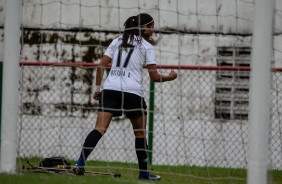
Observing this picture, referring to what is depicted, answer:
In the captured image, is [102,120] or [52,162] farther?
[52,162]

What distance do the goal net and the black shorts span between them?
2226 mm

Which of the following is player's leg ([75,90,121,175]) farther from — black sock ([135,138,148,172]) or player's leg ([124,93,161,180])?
black sock ([135,138,148,172])

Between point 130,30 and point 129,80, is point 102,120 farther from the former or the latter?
point 130,30

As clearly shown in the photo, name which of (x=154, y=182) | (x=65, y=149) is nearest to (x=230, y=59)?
(x=65, y=149)

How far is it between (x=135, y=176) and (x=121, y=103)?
3.83ft

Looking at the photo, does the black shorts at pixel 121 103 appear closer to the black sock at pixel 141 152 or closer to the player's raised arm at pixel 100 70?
the player's raised arm at pixel 100 70

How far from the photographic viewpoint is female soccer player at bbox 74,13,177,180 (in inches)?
306

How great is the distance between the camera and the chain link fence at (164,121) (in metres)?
11.1

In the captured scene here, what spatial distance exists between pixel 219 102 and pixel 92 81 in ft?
7.67

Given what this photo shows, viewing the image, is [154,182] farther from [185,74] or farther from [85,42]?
[85,42]

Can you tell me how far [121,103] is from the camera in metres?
7.84

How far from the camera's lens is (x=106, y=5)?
1281cm

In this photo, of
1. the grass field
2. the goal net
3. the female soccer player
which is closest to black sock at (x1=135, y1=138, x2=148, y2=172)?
the female soccer player

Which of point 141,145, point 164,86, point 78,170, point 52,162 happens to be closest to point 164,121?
point 164,86
